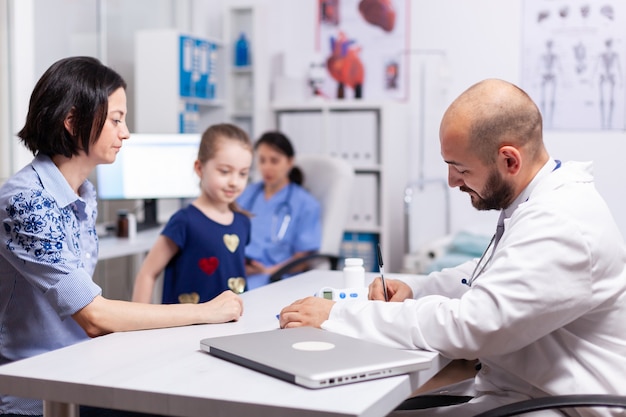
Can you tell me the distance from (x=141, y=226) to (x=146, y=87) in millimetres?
920

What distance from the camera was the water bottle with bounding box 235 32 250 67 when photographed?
17.4 ft

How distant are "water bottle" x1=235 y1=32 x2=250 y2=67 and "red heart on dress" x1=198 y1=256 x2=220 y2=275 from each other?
294 centimetres

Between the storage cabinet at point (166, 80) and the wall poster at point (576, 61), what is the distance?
2034mm

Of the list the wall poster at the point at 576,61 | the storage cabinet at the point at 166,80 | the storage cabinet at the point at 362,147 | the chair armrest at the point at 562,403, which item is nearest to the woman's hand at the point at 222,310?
the chair armrest at the point at 562,403

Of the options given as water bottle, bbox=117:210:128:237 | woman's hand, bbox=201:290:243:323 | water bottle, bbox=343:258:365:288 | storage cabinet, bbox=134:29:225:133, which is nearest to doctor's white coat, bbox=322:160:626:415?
woman's hand, bbox=201:290:243:323

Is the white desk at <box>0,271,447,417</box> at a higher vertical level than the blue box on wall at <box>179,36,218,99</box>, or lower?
lower

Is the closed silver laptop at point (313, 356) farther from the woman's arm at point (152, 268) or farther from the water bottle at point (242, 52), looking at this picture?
the water bottle at point (242, 52)

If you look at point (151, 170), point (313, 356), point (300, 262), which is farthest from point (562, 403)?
point (151, 170)

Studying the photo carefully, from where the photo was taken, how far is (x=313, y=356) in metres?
1.36

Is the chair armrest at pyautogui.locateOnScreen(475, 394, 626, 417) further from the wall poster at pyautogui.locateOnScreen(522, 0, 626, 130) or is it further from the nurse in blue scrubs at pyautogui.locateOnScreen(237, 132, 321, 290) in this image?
the wall poster at pyautogui.locateOnScreen(522, 0, 626, 130)

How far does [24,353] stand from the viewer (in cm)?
180

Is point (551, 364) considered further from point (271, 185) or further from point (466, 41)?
point (466, 41)

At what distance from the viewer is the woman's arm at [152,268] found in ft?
7.84

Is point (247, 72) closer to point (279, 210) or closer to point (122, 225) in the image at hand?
point (279, 210)
